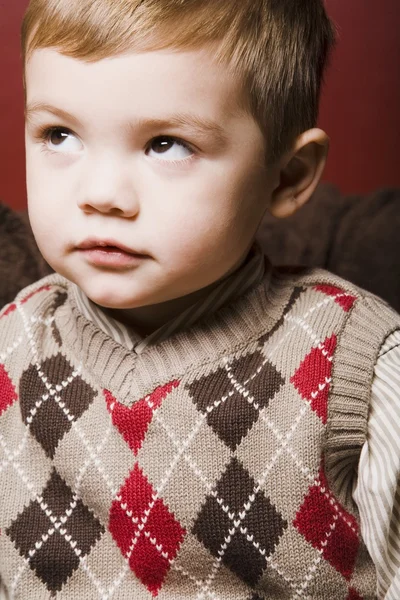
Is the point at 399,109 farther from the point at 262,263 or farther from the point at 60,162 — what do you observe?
the point at 60,162

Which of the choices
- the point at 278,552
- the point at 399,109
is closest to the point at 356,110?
the point at 399,109

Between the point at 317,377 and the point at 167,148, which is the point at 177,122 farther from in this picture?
the point at 317,377

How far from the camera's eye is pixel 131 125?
84cm

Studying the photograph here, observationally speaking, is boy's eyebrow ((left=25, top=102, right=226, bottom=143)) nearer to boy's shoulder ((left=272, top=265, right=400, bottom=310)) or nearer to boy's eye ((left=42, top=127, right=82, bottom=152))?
boy's eye ((left=42, top=127, right=82, bottom=152))

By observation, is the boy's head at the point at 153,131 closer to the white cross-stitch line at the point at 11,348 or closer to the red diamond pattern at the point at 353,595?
the white cross-stitch line at the point at 11,348

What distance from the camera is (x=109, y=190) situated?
0.83 meters

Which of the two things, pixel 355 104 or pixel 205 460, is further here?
pixel 355 104

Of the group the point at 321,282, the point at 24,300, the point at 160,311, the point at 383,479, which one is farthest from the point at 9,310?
the point at 383,479

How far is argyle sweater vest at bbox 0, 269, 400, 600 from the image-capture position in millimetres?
979

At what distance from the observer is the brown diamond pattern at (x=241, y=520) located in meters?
0.98

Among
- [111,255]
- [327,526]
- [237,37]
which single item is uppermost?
[237,37]

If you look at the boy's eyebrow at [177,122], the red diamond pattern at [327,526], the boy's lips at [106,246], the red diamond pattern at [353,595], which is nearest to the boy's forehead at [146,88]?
the boy's eyebrow at [177,122]

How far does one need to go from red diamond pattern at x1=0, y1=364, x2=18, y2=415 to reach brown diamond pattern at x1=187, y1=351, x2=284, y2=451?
275 mm

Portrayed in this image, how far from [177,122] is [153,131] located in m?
0.03
